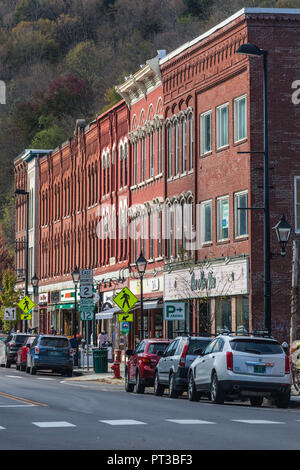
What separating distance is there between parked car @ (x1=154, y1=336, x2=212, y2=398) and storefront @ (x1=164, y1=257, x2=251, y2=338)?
32.2ft

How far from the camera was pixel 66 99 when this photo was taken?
127 meters

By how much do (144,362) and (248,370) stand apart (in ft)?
22.2

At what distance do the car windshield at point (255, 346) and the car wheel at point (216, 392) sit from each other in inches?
32.7

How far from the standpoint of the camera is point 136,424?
2041 cm

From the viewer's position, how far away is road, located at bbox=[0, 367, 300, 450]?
54.5ft

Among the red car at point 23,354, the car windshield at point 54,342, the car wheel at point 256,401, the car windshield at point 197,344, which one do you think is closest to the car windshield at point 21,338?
the red car at point 23,354

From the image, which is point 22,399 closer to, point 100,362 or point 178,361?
point 178,361

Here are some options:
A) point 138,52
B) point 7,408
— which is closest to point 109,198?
point 7,408

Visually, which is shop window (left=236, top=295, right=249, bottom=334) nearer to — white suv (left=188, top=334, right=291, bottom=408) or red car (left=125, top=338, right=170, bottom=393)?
red car (left=125, top=338, right=170, bottom=393)

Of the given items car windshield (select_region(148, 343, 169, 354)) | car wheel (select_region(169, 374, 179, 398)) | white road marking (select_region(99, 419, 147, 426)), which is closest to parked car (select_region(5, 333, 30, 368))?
car windshield (select_region(148, 343, 169, 354))

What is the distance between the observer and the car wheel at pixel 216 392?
90.2ft

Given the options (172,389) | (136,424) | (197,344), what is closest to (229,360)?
(197,344)

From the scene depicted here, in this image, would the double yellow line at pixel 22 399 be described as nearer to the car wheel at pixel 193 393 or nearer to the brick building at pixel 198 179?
the car wheel at pixel 193 393

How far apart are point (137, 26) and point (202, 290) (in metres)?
103
